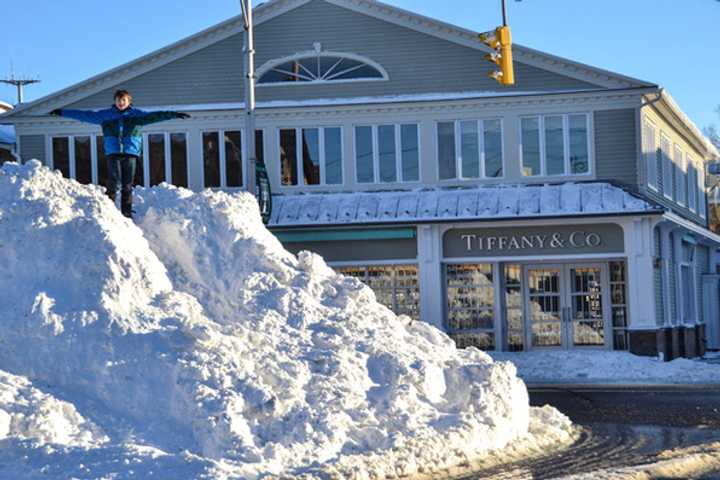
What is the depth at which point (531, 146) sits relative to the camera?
29047mm

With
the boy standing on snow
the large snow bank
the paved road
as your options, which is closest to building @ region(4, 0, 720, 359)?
the paved road

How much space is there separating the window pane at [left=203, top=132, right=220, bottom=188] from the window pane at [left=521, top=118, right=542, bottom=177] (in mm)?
7452

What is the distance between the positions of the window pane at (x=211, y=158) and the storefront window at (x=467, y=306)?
6.13 m

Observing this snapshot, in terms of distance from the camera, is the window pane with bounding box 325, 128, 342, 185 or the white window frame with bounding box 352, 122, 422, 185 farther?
the window pane with bounding box 325, 128, 342, 185

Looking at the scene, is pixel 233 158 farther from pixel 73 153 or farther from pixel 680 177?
pixel 680 177

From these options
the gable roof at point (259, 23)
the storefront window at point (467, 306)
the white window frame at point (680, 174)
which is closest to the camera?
the gable roof at point (259, 23)

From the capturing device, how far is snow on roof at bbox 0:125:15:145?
31.8 meters

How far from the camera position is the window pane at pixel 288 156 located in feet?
98.2

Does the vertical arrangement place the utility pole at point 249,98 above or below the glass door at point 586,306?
above

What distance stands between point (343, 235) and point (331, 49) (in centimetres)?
473

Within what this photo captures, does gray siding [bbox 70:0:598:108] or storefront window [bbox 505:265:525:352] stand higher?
gray siding [bbox 70:0:598:108]

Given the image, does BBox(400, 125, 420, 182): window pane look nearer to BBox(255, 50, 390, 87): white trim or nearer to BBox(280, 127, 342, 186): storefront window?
BBox(255, 50, 390, 87): white trim

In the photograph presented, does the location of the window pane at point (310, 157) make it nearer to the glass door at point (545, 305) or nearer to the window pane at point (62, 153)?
the glass door at point (545, 305)

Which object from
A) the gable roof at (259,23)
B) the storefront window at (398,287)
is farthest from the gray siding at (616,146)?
the storefront window at (398,287)
